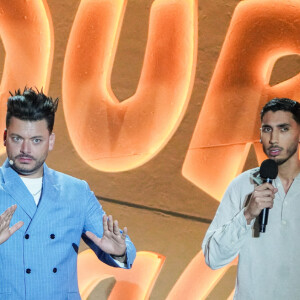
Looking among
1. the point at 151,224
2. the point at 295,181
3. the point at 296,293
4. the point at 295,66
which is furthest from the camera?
the point at 151,224

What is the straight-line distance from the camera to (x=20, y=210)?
1722 millimetres

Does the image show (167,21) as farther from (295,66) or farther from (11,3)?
(11,3)

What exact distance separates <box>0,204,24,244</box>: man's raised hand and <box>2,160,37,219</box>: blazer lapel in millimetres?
118

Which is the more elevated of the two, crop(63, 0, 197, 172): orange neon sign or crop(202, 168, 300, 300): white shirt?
crop(63, 0, 197, 172): orange neon sign

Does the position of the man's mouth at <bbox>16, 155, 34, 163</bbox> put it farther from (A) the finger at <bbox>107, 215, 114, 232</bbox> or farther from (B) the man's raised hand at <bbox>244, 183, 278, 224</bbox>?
(B) the man's raised hand at <bbox>244, 183, 278, 224</bbox>

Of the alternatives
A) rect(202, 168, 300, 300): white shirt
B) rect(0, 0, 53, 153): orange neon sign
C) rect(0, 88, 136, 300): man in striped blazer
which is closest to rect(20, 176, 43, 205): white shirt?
rect(0, 88, 136, 300): man in striped blazer

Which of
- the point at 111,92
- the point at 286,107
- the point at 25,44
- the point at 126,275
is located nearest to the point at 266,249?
the point at 286,107

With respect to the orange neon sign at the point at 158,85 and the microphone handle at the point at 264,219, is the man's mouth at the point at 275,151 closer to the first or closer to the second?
the microphone handle at the point at 264,219

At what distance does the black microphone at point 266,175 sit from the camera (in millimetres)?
1573

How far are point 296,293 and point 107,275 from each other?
141 cm

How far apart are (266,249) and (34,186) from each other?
2.80 feet

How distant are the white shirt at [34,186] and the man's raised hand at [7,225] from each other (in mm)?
191

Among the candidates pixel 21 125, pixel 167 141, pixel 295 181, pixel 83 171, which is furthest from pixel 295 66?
pixel 21 125

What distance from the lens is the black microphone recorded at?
1573mm
